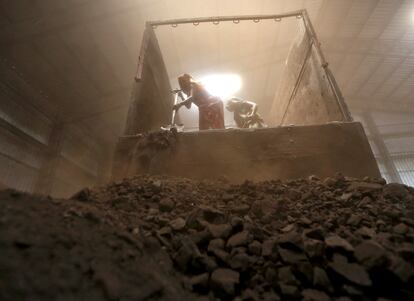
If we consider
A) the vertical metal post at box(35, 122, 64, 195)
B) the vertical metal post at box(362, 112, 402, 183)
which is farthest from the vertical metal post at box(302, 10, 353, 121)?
the vertical metal post at box(362, 112, 402, 183)

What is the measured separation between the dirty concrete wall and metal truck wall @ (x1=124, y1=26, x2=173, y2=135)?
0.43m

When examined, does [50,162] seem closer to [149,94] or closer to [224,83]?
[149,94]

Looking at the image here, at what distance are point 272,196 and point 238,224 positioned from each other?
45cm

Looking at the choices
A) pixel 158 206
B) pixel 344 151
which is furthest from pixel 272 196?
pixel 344 151

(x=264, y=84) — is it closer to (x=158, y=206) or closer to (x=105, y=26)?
(x=105, y=26)

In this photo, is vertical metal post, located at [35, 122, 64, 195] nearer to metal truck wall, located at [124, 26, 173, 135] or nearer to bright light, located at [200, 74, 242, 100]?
metal truck wall, located at [124, 26, 173, 135]

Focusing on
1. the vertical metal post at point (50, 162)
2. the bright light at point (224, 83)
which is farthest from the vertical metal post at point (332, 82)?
the vertical metal post at point (50, 162)

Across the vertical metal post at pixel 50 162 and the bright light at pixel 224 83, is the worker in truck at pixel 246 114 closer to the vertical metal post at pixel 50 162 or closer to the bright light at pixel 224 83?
the bright light at pixel 224 83

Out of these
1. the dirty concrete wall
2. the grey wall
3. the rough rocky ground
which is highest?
the grey wall

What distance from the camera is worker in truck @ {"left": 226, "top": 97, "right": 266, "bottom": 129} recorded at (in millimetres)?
3863

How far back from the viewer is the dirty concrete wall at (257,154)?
192 centimetres

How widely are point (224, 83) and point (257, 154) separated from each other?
16.6ft

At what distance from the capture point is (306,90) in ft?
10.5

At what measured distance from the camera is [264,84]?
24.3ft
